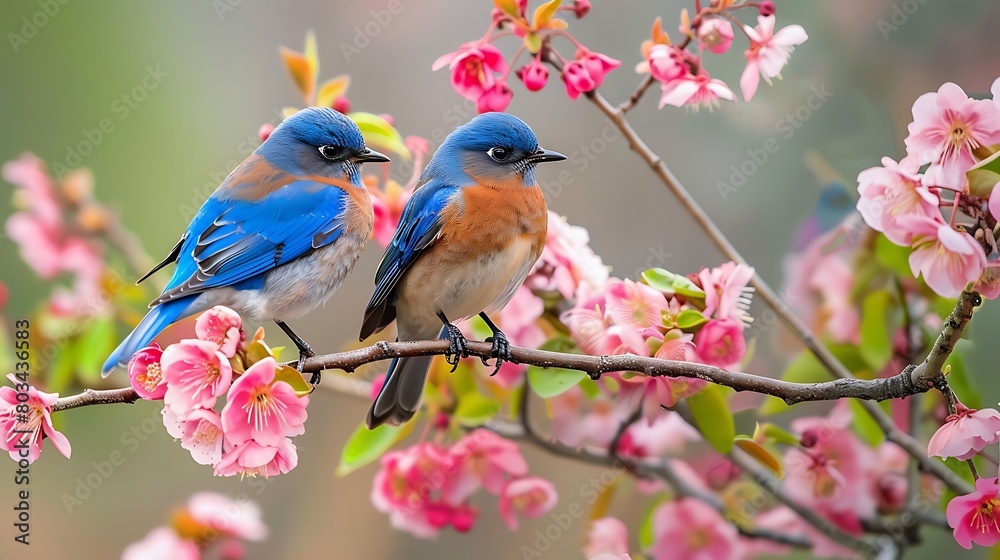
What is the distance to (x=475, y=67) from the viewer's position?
1.68 metres

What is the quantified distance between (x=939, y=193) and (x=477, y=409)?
3.40ft

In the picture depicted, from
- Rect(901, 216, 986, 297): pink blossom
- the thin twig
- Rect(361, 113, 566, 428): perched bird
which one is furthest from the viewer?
the thin twig

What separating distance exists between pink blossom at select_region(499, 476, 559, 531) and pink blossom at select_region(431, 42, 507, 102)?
916 millimetres

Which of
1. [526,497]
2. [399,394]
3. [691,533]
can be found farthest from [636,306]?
[691,533]

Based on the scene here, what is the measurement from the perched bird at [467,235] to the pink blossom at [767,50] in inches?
15.6

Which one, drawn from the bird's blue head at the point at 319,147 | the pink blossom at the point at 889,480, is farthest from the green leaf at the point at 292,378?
the pink blossom at the point at 889,480

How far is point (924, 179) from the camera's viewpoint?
4.52 feet

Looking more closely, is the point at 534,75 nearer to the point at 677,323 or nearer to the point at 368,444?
the point at 677,323

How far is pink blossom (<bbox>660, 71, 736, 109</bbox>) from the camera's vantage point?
1.63m

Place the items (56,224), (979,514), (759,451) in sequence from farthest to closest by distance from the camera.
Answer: (56,224), (759,451), (979,514)

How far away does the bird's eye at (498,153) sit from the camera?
1.88m

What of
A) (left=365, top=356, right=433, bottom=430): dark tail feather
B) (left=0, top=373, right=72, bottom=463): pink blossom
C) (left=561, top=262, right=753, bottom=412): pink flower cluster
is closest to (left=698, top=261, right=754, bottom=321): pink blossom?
(left=561, top=262, right=753, bottom=412): pink flower cluster

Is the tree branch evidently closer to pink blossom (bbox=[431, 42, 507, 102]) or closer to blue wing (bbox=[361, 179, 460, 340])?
pink blossom (bbox=[431, 42, 507, 102])

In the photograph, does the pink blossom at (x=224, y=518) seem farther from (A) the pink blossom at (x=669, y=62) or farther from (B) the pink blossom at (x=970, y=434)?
(B) the pink blossom at (x=970, y=434)
